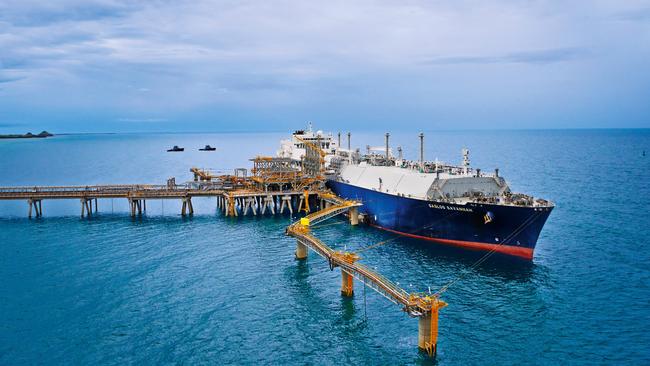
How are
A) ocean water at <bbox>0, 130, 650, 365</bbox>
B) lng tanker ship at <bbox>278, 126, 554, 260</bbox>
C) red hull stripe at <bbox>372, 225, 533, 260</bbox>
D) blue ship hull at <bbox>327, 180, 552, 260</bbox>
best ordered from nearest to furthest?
ocean water at <bbox>0, 130, 650, 365</bbox> → blue ship hull at <bbox>327, 180, 552, 260</bbox> → lng tanker ship at <bbox>278, 126, 554, 260</bbox> → red hull stripe at <bbox>372, 225, 533, 260</bbox>

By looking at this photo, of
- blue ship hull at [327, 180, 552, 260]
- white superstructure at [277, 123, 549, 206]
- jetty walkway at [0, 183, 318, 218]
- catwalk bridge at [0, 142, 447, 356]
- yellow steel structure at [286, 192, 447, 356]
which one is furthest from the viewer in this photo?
jetty walkway at [0, 183, 318, 218]

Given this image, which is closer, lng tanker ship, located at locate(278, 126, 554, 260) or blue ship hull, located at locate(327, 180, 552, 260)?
blue ship hull, located at locate(327, 180, 552, 260)

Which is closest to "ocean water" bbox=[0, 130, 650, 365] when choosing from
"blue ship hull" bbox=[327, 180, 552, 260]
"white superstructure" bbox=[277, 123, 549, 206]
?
"blue ship hull" bbox=[327, 180, 552, 260]

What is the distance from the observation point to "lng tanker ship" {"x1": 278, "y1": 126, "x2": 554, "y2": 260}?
1903 inches

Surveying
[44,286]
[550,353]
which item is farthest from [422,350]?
[44,286]

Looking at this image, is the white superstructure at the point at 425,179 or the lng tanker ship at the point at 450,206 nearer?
the lng tanker ship at the point at 450,206

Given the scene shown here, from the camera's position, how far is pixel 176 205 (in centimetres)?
8950

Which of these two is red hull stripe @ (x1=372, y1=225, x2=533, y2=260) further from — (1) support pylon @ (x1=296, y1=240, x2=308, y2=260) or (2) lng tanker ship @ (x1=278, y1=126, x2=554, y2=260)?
(1) support pylon @ (x1=296, y1=240, x2=308, y2=260)

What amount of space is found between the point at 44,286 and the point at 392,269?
31187 mm

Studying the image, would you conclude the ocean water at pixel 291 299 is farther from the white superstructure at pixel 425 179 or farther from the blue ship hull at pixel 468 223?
the white superstructure at pixel 425 179

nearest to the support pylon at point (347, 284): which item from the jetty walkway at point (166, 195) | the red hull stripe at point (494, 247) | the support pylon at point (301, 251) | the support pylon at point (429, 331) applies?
the support pylon at point (429, 331)

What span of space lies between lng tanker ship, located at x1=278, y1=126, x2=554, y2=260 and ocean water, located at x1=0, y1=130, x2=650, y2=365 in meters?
2.17

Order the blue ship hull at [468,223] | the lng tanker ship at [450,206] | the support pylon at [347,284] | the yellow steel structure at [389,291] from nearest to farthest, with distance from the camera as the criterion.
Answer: the yellow steel structure at [389,291]
the support pylon at [347,284]
the blue ship hull at [468,223]
the lng tanker ship at [450,206]

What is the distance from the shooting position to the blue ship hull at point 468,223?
47.7 metres
